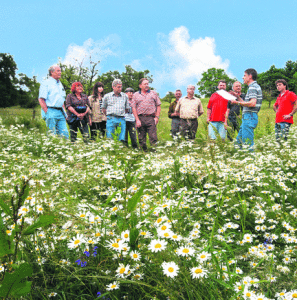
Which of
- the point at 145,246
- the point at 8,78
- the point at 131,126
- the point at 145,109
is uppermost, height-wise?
the point at 8,78

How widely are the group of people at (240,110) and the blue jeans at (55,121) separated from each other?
3.10m

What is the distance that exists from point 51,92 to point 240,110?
14.7ft

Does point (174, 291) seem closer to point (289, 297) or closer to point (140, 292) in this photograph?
point (140, 292)

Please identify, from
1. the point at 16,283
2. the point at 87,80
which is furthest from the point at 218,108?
the point at 87,80

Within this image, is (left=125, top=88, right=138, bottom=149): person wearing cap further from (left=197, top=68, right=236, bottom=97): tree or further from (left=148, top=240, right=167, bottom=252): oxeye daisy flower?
(left=197, top=68, right=236, bottom=97): tree

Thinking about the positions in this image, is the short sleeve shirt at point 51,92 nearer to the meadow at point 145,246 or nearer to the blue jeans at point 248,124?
the meadow at point 145,246

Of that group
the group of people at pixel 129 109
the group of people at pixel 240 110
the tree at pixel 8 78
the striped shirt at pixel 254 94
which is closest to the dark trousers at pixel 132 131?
the group of people at pixel 129 109

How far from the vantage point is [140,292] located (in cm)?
138

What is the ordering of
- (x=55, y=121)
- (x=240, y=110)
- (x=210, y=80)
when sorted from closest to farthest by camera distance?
(x=240, y=110)
(x=55, y=121)
(x=210, y=80)

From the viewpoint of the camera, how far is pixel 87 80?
21.5 metres

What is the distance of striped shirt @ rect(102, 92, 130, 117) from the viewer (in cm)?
652

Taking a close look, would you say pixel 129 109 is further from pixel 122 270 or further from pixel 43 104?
pixel 122 270

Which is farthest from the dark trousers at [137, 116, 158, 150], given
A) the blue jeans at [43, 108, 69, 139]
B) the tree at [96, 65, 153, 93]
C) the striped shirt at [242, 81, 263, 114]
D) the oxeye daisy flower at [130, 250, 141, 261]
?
the tree at [96, 65, 153, 93]

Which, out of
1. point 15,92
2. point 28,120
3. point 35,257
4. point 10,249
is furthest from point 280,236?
point 15,92
